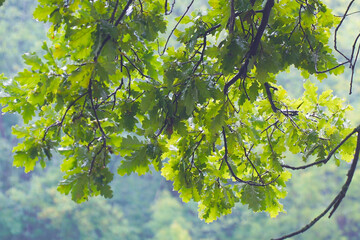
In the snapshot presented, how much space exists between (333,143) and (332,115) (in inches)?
9.3

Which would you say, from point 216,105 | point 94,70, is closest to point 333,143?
point 216,105

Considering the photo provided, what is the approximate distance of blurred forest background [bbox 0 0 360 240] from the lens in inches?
376

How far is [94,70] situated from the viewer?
1.09 m

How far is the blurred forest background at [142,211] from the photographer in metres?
9.54

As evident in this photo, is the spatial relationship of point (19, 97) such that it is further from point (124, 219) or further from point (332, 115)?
point (124, 219)

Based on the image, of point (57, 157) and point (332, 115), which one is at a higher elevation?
point (57, 157)

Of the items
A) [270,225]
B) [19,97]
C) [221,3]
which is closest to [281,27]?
[221,3]

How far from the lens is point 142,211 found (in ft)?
33.9

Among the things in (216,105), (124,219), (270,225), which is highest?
(124,219)

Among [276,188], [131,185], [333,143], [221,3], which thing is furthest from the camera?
[131,185]

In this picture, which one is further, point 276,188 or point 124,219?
point 124,219

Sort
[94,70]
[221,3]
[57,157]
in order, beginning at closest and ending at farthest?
[94,70], [221,3], [57,157]

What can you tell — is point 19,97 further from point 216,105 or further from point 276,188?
point 276,188

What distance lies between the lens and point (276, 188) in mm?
1820
